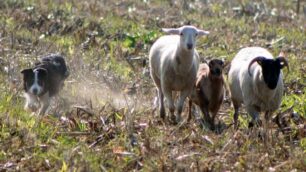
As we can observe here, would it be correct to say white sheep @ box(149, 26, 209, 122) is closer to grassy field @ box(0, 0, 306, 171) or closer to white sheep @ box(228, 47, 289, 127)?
grassy field @ box(0, 0, 306, 171)

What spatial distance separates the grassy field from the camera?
9453 mm

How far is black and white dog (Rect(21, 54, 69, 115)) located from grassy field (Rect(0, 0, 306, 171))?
18 centimetres

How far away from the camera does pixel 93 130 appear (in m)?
10.5

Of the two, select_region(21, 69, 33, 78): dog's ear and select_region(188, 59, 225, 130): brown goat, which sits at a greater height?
select_region(21, 69, 33, 78): dog's ear

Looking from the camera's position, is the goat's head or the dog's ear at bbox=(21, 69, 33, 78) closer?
the goat's head

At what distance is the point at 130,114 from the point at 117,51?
724 cm

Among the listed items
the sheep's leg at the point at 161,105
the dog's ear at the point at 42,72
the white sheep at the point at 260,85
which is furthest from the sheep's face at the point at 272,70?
the dog's ear at the point at 42,72

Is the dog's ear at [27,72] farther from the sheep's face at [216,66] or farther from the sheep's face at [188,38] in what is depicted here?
the sheep's face at [216,66]

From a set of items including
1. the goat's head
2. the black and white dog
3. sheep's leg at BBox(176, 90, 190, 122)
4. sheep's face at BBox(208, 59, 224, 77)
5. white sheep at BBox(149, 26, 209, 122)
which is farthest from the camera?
the black and white dog

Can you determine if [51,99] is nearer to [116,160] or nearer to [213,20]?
[116,160]

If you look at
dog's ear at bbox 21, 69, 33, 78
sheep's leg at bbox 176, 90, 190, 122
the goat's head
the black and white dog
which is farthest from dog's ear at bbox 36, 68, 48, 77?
the goat's head

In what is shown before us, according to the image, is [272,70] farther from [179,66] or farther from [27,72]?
[27,72]

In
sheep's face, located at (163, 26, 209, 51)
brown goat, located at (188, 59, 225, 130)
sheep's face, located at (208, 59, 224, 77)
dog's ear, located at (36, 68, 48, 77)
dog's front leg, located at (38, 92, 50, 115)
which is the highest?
sheep's face, located at (163, 26, 209, 51)

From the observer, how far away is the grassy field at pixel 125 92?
31.0ft
